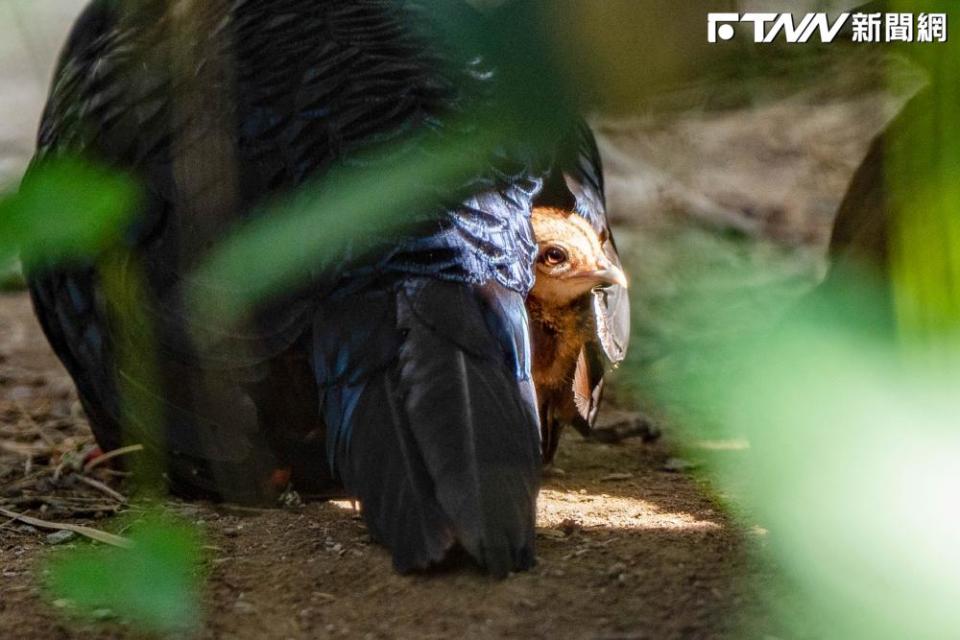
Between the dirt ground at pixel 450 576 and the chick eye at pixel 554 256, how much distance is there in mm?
667

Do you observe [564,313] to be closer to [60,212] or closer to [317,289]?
[317,289]

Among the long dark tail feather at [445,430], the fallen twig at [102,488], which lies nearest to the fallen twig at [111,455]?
the fallen twig at [102,488]

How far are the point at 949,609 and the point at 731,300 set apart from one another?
344 centimetres

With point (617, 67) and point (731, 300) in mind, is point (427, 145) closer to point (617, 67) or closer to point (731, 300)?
point (617, 67)

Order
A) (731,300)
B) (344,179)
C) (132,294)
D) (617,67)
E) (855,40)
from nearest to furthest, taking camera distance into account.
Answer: (344,179) → (132,294) → (855,40) → (617,67) → (731,300)

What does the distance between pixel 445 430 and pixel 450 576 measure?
32cm

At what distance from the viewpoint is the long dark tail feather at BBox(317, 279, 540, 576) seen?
8.59 feet

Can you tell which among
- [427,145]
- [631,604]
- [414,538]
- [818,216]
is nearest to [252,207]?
[427,145]

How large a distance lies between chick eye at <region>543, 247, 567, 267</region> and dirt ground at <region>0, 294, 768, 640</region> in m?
0.67

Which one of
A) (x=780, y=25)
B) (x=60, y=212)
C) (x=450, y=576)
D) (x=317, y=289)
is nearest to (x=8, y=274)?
(x=60, y=212)

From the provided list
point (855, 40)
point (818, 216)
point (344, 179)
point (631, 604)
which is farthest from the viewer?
point (818, 216)

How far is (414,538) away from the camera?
Result: 2.63 metres

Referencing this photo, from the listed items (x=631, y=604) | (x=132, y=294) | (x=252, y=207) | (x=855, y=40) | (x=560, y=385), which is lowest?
(x=631, y=604)

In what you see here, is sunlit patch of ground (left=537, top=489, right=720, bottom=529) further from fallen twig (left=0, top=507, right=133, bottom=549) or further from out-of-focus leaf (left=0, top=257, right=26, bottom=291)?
out-of-focus leaf (left=0, top=257, right=26, bottom=291)
